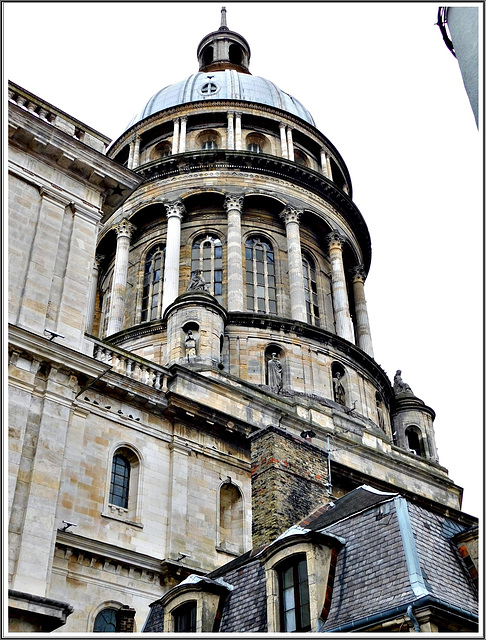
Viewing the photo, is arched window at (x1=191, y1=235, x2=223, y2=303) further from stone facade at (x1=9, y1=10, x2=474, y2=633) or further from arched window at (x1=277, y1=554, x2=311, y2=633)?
arched window at (x1=277, y1=554, x2=311, y2=633)

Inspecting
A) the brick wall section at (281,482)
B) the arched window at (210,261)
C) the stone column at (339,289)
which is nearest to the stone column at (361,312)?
the stone column at (339,289)

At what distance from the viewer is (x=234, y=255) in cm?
3825

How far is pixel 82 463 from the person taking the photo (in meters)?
20.0

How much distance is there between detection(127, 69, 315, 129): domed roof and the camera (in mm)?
46219

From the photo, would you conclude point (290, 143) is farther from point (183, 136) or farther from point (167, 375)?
point (167, 375)

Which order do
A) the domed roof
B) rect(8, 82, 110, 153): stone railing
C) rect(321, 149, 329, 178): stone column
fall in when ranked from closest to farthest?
rect(8, 82, 110, 153): stone railing → rect(321, 149, 329, 178): stone column → the domed roof

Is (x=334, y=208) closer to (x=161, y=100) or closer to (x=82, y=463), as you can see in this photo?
(x=161, y=100)

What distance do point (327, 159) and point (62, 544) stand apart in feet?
105

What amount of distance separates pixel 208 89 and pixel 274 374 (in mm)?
20536

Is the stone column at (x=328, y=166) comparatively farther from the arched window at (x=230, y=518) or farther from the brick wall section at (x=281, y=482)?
the brick wall section at (x=281, y=482)

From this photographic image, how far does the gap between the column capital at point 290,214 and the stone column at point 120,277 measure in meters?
7.47

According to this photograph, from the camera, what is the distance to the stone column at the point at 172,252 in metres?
36.7

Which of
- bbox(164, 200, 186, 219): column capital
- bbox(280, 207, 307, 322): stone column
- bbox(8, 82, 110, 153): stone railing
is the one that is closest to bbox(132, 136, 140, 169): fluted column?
bbox(164, 200, 186, 219): column capital

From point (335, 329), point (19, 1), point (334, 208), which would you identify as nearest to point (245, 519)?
point (19, 1)
